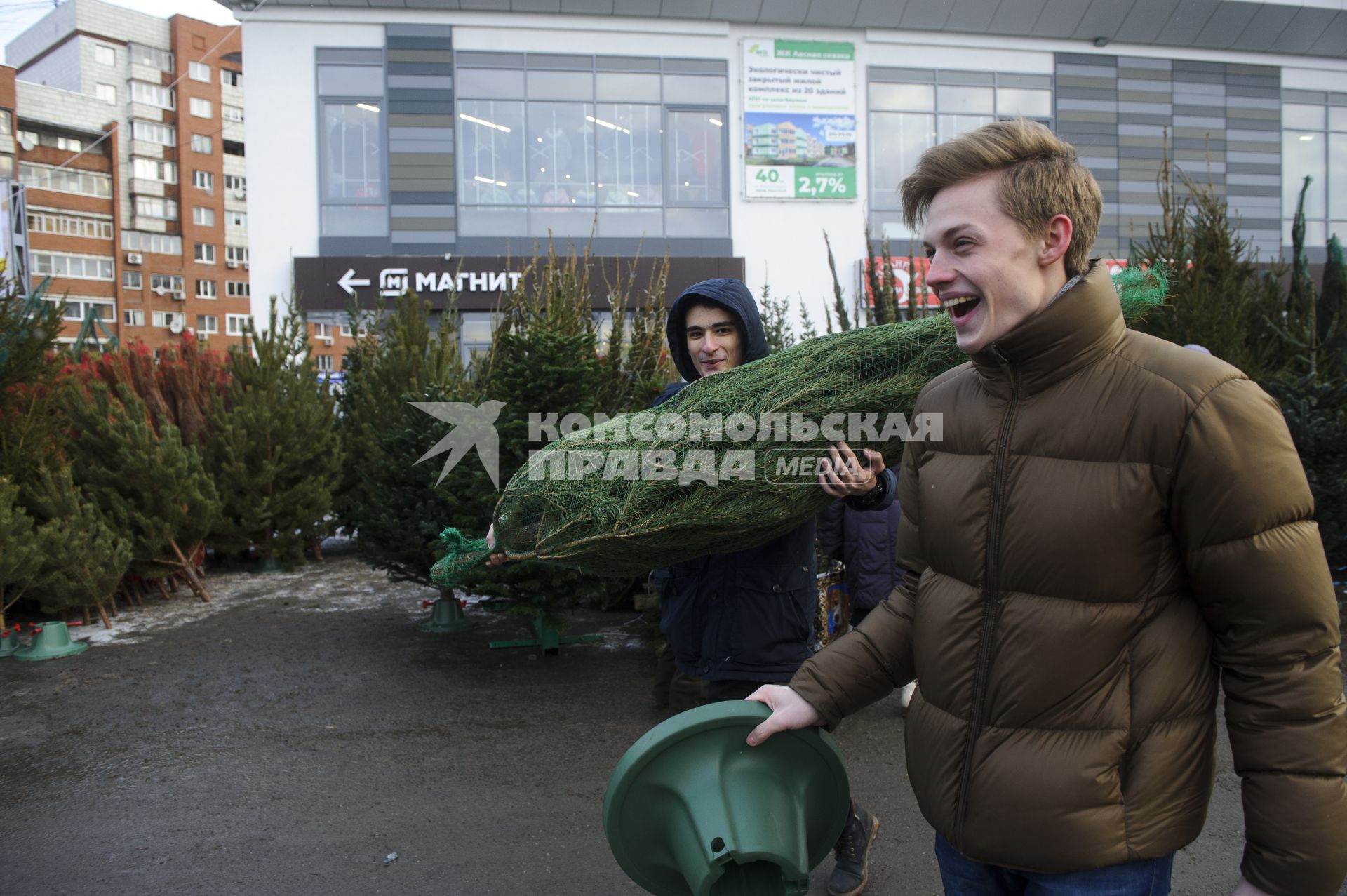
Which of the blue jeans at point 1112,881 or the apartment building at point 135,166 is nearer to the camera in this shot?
the blue jeans at point 1112,881

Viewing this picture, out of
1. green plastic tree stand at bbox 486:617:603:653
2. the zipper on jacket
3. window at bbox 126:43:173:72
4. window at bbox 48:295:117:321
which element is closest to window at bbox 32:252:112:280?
window at bbox 48:295:117:321

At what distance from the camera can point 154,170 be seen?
63.3 meters

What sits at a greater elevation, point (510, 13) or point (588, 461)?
point (510, 13)

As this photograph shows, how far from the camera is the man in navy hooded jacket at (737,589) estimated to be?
2.81 meters

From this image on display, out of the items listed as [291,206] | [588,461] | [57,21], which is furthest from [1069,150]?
[57,21]

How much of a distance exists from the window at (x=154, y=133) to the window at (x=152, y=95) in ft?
4.40

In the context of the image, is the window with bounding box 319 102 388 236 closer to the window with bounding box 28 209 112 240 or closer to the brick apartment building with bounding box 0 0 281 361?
the brick apartment building with bounding box 0 0 281 361

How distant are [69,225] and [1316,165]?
65.5 m

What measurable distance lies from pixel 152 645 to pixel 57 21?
7598cm

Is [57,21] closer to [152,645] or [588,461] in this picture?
[152,645]

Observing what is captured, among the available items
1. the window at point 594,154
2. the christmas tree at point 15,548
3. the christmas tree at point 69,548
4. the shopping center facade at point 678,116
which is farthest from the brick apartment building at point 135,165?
the christmas tree at point 15,548

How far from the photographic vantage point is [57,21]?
63.9m

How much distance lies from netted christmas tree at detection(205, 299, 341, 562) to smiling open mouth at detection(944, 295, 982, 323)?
7905mm

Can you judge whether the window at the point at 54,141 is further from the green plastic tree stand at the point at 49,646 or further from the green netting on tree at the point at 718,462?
the green netting on tree at the point at 718,462
